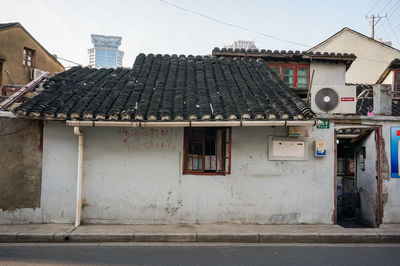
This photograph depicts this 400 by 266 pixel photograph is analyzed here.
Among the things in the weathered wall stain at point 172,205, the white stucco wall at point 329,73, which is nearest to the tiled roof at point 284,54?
the white stucco wall at point 329,73

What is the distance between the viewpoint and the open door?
29.1ft

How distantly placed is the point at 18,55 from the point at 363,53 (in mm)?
24249

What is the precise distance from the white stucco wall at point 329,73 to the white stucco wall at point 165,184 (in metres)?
8.44

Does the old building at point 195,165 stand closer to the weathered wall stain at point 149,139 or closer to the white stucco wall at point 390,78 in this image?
the weathered wall stain at point 149,139

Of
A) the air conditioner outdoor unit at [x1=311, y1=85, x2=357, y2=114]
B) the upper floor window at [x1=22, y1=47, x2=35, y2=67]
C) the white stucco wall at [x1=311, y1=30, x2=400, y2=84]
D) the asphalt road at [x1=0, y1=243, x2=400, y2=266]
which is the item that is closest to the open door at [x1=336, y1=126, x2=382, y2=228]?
the air conditioner outdoor unit at [x1=311, y1=85, x2=357, y2=114]

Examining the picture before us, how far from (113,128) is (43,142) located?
1873mm

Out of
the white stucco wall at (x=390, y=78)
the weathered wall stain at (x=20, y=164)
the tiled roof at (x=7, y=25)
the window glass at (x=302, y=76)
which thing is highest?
the tiled roof at (x=7, y=25)

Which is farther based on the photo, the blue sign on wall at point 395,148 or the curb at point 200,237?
the blue sign on wall at point 395,148

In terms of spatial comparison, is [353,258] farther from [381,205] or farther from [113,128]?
[113,128]

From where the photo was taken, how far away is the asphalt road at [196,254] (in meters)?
5.79

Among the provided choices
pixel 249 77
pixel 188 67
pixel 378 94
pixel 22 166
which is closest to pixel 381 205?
pixel 378 94

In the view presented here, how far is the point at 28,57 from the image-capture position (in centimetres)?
2033

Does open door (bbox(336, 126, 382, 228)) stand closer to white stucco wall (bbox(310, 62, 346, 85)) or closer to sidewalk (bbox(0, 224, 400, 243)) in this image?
sidewalk (bbox(0, 224, 400, 243))

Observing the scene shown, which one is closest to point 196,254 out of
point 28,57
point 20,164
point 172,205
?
point 172,205
